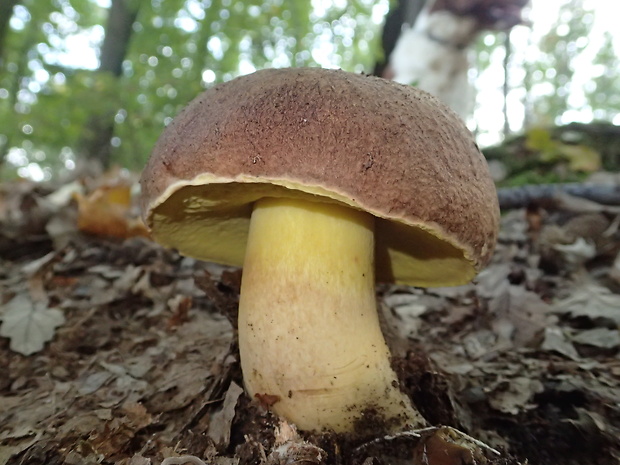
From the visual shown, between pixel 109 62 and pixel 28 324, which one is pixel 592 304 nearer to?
pixel 28 324

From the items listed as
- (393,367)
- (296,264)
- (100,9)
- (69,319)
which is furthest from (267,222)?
(100,9)

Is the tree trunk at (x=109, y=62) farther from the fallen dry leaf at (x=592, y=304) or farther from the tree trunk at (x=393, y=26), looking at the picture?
the fallen dry leaf at (x=592, y=304)

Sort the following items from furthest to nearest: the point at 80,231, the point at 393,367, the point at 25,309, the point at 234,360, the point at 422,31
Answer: the point at 422,31, the point at 80,231, the point at 25,309, the point at 234,360, the point at 393,367

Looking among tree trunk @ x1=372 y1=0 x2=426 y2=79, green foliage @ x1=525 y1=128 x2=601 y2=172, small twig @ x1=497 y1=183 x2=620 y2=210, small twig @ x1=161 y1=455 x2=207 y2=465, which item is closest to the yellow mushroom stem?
small twig @ x1=161 y1=455 x2=207 y2=465

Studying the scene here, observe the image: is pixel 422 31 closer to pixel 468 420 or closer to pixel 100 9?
pixel 468 420

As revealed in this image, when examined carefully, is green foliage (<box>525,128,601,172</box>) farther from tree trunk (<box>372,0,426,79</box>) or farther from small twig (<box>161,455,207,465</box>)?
small twig (<box>161,455,207,465</box>)

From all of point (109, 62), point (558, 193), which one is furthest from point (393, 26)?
point (109, 62)

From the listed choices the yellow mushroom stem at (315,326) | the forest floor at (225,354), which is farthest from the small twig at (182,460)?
the yellow mushroom stem at (315,326)
